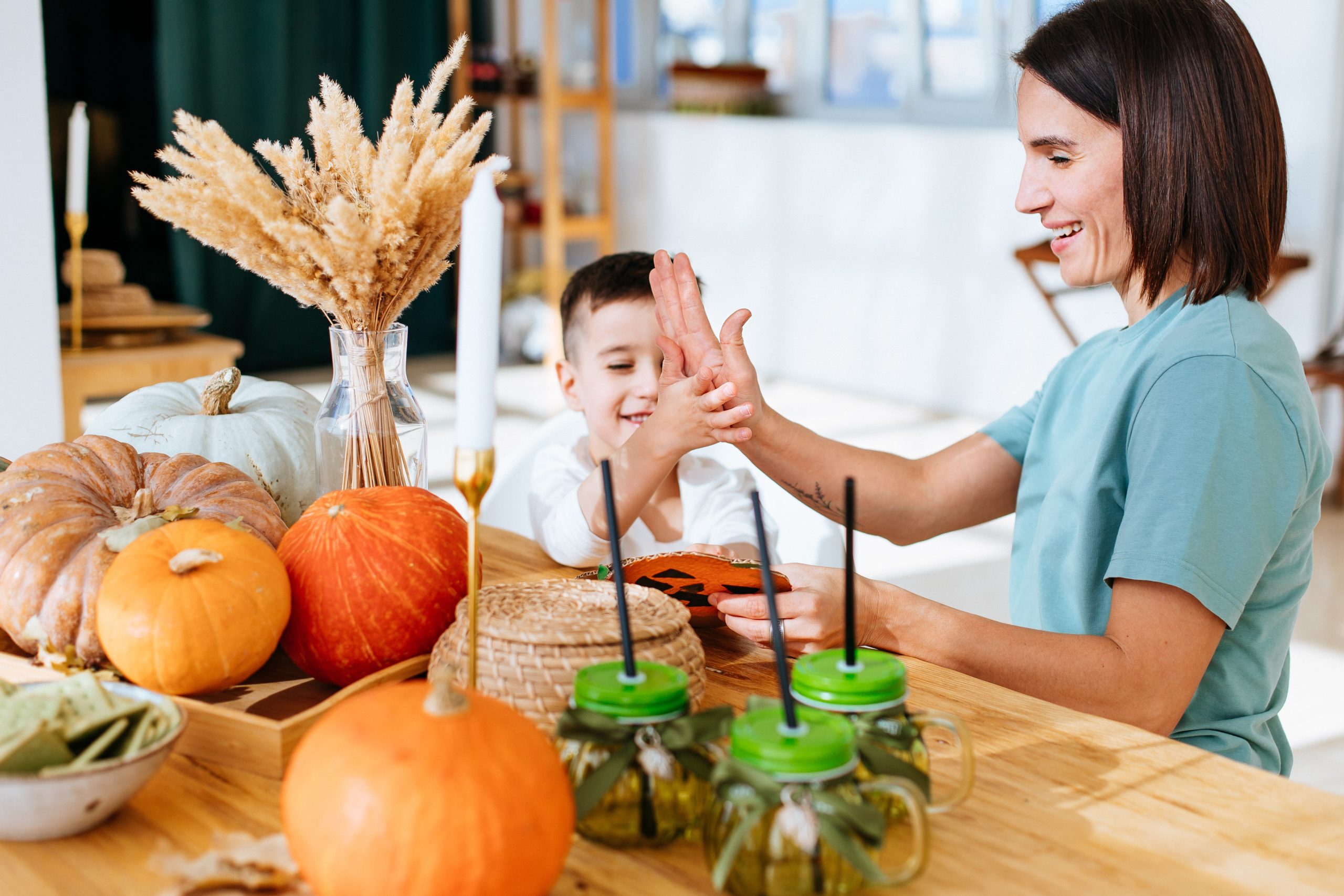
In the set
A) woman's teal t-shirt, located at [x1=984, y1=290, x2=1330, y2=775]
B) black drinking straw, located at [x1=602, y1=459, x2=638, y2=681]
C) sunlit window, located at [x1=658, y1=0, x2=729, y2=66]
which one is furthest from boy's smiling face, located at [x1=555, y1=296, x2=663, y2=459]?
sunlit window, located at [x1=658, y1=0, x2=729, y2=66]

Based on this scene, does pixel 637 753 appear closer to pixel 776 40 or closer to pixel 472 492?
pixel 472 492

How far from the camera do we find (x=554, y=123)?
5492 millimetres

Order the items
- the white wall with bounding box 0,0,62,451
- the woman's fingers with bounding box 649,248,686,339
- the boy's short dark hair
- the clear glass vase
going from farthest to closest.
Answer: the white wall with bounding box 0,0,62,451 < the boy's short dark hair < the woman's fingers with bounding box 649,248,686,339 < the clear glass vase

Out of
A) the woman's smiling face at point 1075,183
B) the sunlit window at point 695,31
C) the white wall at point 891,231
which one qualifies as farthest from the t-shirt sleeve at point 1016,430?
the sunlit window at point 695,31

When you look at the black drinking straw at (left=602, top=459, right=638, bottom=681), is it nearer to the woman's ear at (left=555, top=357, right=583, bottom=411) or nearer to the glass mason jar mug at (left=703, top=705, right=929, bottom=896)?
the glass mason jar mug at (left=703, top=705, right=929, bottom=896)

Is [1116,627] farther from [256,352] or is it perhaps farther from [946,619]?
[256,352]

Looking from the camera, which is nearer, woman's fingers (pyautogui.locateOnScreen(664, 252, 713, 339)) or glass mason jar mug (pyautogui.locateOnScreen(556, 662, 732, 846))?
glass mason jar mug (pyautogui.locateOnScreen(556, 662, 732, 846))

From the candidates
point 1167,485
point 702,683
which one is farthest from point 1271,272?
point 702,683

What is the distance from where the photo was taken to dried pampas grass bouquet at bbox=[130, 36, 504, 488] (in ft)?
3.30

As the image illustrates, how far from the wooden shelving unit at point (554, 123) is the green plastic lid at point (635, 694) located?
5003mm

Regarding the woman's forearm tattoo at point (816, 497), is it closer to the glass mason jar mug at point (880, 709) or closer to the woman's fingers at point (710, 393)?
the woman's fingers at point (710, 393)

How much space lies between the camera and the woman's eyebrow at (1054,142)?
1.20 m

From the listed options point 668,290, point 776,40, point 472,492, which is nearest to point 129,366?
point 668,290

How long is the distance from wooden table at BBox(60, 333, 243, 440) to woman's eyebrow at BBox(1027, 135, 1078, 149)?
227 centimetres
